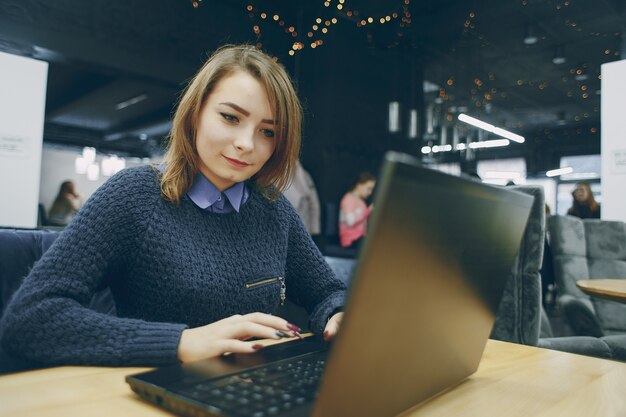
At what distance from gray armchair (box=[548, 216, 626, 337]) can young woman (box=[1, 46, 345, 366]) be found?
2.22 metres

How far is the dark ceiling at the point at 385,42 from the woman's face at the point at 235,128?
2.19 m

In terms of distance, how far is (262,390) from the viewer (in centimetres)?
52

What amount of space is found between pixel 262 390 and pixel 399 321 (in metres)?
0.18

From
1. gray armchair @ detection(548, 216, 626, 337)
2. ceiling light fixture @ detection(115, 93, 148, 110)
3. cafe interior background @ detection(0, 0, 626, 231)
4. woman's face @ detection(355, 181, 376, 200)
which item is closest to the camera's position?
gray armchair @ detection(548, 216, 626, 337)

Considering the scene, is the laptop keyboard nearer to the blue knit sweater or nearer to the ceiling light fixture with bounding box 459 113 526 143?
the blue knit sweater

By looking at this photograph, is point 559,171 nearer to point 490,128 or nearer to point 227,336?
point 490,128

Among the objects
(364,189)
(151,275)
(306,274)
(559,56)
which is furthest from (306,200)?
(151,275)

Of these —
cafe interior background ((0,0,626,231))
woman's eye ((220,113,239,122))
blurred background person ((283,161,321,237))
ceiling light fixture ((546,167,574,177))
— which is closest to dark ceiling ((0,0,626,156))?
cafe interior background ((0,0,626,231))

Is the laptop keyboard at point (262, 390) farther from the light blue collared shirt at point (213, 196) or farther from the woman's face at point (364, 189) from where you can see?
the woman's face at point (364, 189)

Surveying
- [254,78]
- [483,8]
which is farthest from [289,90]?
[483,8]

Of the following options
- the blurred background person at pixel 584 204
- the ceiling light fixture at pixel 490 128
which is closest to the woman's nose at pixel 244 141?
the blurred background person at pixel 584 204

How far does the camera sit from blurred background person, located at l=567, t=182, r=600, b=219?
5.33 meters

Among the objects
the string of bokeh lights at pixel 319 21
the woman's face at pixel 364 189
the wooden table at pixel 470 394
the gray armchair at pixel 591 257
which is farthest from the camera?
the woman's face at pixel 364 189

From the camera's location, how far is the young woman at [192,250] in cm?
74
